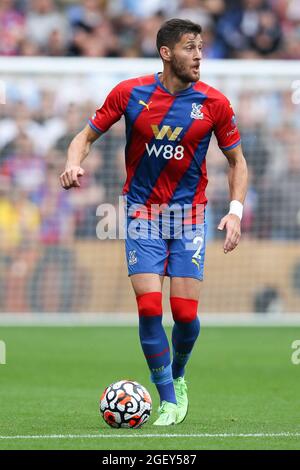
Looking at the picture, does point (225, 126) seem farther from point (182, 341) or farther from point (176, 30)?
point (182, 341)

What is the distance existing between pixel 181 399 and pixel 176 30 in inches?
98.4

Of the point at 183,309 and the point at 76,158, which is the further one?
the point at 183,309

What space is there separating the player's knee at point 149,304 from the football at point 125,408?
0.51 m

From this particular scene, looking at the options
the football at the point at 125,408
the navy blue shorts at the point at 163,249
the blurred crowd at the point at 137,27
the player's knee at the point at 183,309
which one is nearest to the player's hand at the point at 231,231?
the navy blue shorts at the point at 163,249

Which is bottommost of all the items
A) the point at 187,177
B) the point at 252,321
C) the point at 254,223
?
the point at 252,321

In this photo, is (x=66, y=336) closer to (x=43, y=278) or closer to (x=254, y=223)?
(x=43, y=278)

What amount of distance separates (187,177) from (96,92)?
339 inches

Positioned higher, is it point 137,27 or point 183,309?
point 137,27

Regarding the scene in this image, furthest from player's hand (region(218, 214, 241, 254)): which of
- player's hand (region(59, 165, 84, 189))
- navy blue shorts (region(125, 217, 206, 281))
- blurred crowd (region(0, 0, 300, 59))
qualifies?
blurred crowd (region(0, 0, 300, 59))

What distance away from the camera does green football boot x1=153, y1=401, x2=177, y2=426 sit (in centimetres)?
762

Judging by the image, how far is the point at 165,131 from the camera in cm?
784

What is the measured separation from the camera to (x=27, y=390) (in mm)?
9922

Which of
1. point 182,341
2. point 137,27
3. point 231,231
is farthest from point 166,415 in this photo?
point 137,27
